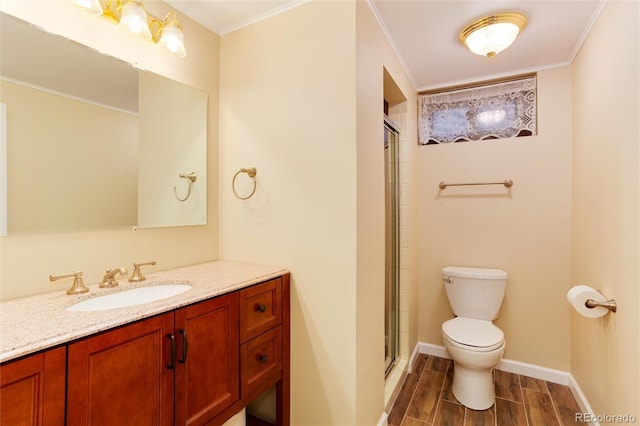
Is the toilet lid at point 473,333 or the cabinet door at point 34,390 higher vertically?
the cabinet door at point 34,390

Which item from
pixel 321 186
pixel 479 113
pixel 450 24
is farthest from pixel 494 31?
pixel 321 186

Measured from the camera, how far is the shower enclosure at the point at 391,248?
219 centimetres

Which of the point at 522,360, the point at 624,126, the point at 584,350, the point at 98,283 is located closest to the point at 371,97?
the point at 624,126

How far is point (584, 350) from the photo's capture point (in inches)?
75.1

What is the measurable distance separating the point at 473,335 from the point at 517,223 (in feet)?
3.20

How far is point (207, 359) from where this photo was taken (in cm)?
120

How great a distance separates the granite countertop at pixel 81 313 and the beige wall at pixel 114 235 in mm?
88

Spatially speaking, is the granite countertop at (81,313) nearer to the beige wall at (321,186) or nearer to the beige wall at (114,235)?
the beige wall at (114,235)

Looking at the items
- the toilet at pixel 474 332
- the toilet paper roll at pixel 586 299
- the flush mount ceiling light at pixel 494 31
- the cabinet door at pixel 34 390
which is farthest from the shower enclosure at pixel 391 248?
the cabinet door at pixel 34 390

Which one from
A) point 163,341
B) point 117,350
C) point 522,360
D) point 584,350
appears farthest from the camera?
point 522,360

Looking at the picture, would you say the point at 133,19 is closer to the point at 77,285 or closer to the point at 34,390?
the point at 77,285

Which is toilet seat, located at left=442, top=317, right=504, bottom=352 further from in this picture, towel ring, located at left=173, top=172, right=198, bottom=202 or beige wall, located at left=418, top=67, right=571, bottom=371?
towel ring, located at left=173, top=172, right=198, bottom=202

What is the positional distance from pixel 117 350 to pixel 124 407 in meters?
0.19

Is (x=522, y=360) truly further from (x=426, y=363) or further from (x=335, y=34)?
(x=335, y=34)
